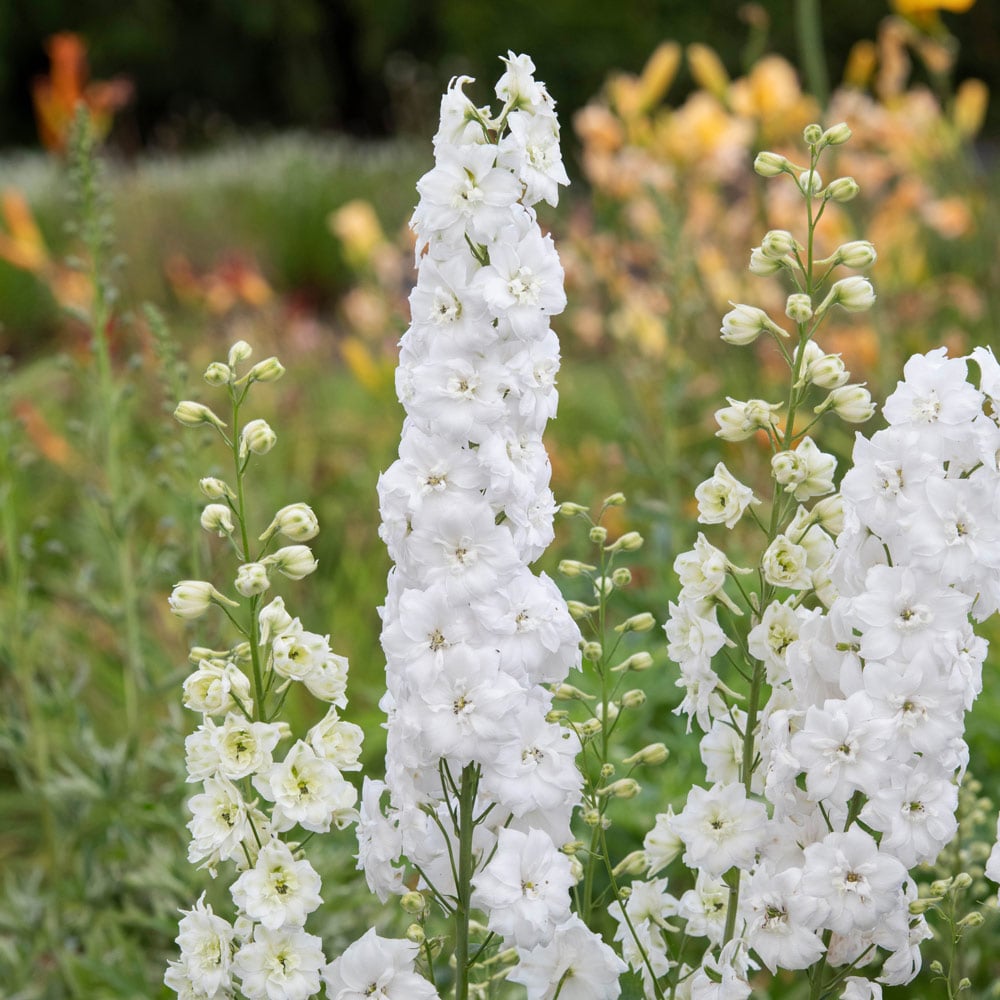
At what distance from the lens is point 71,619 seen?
399 cm

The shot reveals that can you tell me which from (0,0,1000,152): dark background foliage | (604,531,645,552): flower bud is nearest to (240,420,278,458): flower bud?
(604,531,645,552): flower bud

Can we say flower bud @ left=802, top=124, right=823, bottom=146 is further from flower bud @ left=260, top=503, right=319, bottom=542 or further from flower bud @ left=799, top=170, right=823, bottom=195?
flower bud @ left=260, top=503, right=319, bottom=542

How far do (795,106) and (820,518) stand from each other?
303 cm

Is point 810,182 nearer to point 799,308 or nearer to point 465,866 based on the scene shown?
point 799,308

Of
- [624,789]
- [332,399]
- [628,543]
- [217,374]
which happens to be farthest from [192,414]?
[332,399]

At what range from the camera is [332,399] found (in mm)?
6098

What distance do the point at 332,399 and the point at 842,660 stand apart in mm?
5014

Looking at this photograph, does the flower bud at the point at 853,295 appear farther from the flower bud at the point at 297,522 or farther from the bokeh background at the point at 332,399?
the bokeh background at the point at 332,399

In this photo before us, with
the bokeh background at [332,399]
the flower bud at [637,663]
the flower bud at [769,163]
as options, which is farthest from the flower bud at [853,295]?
the bokeh background at [332,399]

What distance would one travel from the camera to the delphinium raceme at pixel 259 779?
1.22 m

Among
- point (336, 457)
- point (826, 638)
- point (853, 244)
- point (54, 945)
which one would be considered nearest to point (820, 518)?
point (826, 638)

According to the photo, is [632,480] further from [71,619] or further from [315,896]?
[315,896]

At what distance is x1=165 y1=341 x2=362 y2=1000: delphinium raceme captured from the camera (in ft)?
4.01

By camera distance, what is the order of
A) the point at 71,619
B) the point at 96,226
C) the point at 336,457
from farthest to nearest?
the point at 336,457, the point at 71,619, the point at 96,226
